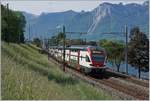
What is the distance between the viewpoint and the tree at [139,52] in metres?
62.4

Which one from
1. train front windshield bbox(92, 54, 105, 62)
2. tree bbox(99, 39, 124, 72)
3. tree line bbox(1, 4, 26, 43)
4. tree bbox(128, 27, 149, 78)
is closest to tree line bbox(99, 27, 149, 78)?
tree bbox(128, 27, 149, 78)

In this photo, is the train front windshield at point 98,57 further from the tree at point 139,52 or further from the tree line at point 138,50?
the tree at point 139,52

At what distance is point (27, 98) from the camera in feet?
34.4

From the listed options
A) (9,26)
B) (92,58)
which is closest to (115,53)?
(9,26)

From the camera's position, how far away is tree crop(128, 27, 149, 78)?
205ft

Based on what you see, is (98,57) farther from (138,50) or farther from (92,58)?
(138,50)

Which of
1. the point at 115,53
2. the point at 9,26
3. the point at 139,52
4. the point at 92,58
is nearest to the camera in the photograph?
the point at 92,58

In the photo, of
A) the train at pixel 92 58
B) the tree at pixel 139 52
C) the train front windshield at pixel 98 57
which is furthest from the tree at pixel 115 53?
the train front windshield at pixel 98 57

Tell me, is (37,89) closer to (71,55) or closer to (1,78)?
(1,78)

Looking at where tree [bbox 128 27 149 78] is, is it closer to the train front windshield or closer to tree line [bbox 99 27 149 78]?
tree line [bbox 99 27 149 78]

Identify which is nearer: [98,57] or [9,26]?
[98,57]

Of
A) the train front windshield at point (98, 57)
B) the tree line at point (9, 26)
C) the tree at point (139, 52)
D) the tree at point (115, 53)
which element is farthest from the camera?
the tree at point (115, 53)

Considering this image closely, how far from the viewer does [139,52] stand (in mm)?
63000

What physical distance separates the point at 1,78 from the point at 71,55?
1478 inches
